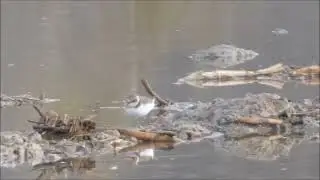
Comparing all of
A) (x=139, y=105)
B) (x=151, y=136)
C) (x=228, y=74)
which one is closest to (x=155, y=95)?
(x=139, y=105)

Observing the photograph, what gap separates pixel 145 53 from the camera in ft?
59.6

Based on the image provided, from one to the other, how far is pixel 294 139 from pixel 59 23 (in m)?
12.7

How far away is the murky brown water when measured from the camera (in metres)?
10.1

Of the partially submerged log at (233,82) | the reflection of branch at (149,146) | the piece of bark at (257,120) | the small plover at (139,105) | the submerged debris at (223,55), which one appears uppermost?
the submerged debris at (223,55)

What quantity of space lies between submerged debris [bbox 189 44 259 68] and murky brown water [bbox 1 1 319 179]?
11.0 inches

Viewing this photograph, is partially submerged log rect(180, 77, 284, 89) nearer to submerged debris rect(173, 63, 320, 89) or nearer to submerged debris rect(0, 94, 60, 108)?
submerged debris rect(173, 63, 320, 89)

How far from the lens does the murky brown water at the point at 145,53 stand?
33.0ft

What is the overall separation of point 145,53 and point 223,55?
5.64 ft

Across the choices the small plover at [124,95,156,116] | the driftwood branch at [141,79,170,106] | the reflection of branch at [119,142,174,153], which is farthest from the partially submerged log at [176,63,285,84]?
the reflection of branch at [119,142,174,153]

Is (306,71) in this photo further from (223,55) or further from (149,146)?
(149,146)

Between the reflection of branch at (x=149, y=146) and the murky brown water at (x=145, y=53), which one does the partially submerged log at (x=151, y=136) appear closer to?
the reflection of branch at (x=149, y=146)

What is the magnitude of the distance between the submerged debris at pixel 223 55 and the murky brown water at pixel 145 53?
28 cm

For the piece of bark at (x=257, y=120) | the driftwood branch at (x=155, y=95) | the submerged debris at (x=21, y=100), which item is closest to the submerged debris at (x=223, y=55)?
the driftwood branch at (x=155, y=95)

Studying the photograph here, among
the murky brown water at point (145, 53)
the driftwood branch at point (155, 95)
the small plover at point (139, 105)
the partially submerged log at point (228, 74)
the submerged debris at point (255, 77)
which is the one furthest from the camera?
the partially submerged log at point (228, 74)
